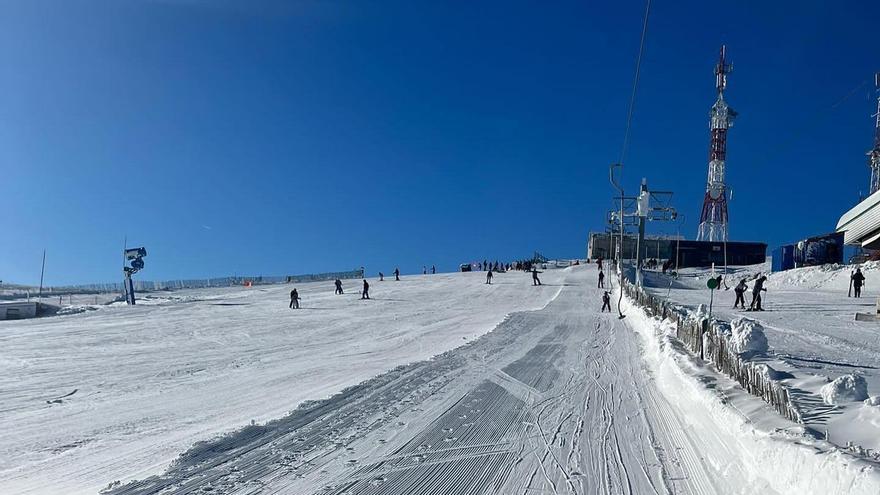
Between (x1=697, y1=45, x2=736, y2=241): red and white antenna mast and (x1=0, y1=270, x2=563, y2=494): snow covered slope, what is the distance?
4597cm

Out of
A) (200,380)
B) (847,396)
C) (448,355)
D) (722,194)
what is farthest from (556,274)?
(847,396)

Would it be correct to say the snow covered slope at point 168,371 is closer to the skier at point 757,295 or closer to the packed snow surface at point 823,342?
the packed snow surface at point 823,342

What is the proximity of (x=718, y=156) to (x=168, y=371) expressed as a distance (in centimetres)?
7111

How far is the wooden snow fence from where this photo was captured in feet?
20.1

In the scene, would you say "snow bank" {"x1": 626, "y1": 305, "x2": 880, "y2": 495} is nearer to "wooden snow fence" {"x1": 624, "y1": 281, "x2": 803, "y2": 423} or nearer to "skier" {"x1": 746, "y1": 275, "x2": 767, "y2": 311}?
"wooden snow fence" {"x1": 624, "y1": 281, "x2": 803, "y2": 423}

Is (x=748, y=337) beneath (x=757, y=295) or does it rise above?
beneath

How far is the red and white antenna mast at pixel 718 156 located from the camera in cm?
7044

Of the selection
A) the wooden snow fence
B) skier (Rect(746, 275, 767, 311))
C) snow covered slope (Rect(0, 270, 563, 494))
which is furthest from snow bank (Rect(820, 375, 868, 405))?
skier (Rect(746, 275, 767, 311))

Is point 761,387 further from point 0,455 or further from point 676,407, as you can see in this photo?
point 0,455

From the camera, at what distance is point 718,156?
71.6 meters

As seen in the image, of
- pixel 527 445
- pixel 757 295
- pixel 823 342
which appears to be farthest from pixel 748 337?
pixel 757 295

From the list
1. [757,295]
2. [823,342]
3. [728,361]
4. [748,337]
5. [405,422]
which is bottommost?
[405,422]

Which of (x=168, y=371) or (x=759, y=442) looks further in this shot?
(x=168, y=371)

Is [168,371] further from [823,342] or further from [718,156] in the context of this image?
[718,156]
